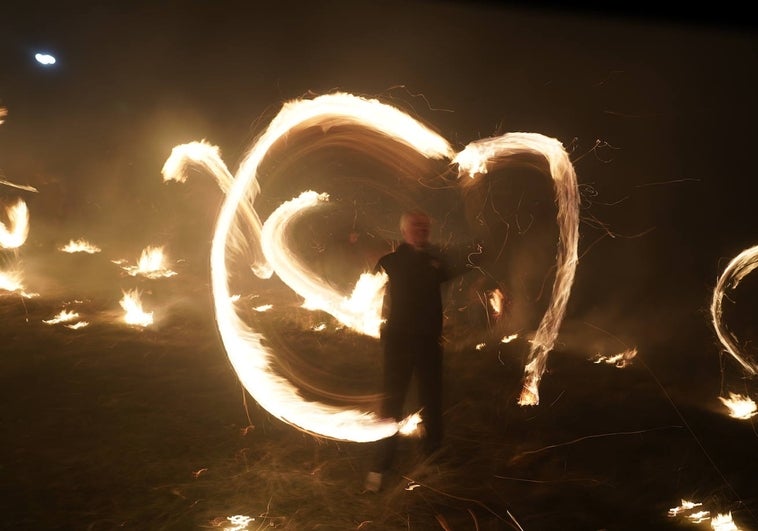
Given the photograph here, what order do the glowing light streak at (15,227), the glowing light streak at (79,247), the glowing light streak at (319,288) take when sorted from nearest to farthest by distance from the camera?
the glowing light streak at (319,288)
the glowing light streak at (15,227)
the glowing light streak at (79,247)

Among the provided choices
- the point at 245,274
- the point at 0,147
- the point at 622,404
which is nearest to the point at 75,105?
the point at 0,147

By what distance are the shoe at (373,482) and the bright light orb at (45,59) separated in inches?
787

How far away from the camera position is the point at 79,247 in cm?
1252

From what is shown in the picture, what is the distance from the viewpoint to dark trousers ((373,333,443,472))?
3811 millimetres

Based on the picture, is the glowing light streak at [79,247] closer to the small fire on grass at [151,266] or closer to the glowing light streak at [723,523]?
the small fire on grass at [151,266]

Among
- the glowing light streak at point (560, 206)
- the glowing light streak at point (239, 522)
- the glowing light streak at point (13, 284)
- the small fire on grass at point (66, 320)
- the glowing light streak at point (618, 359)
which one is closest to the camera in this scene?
the glowing light streak at point (239, 522)

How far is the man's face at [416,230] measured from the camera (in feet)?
12.5

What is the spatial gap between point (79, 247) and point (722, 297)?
1342cm

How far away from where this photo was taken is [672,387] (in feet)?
21.6

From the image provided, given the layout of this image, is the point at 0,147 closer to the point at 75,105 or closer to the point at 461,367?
the point at 75,105

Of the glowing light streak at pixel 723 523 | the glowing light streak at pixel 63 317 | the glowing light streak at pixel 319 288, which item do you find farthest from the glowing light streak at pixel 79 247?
the glowing light streak at pixel 723 523

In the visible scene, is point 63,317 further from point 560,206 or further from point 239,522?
point 560,206

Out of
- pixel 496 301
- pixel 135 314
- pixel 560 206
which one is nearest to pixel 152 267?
pixel 135 314

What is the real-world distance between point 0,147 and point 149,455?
16.5 metres
